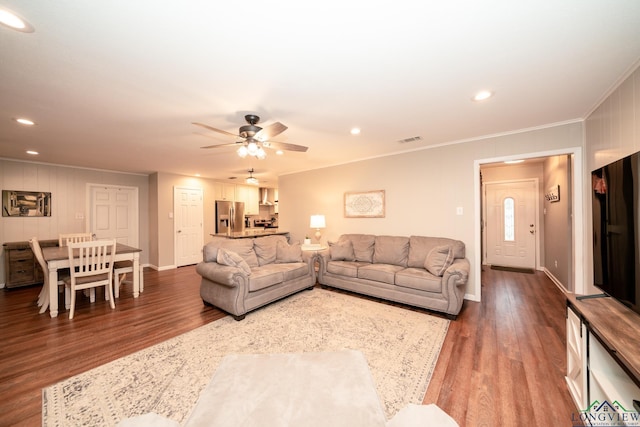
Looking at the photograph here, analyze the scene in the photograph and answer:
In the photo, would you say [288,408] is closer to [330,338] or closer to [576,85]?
[330,338]

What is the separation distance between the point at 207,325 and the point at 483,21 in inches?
148

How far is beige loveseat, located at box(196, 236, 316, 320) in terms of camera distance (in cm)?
307

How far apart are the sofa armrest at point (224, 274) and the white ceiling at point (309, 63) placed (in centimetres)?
185

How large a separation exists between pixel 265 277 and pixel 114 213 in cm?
512

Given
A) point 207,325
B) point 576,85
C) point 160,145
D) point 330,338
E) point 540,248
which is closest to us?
point 576,85

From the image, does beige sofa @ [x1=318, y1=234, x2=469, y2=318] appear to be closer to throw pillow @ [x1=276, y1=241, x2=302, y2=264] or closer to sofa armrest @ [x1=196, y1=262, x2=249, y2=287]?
throw pillow @ [x1=276, y1=241, x2=302, y2=264]

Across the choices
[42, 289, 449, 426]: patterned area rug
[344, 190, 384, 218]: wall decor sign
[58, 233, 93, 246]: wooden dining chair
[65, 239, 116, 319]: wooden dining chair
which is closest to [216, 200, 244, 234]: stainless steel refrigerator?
[58, 233, 93, 246]: wooden dining chair

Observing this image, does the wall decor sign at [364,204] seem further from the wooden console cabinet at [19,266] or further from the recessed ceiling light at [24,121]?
the wooden console cabinet at [19,266]

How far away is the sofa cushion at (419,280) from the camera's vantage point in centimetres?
312

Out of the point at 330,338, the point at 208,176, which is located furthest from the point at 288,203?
the point at 330,338

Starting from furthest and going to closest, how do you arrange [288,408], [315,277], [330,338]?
[315,277] < [330,338] < [288,408]

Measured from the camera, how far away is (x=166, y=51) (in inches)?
65.2

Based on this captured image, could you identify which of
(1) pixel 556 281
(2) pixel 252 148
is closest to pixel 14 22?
(2) pixel 252 148

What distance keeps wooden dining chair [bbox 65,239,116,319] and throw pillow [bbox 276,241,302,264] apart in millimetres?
2402
